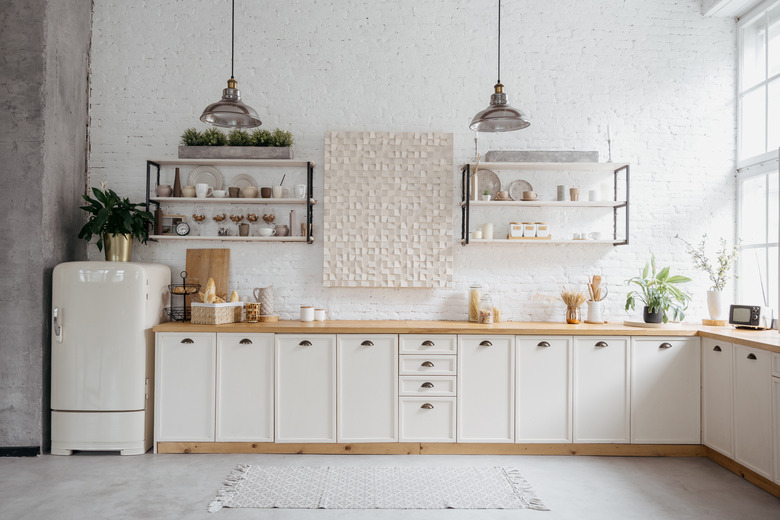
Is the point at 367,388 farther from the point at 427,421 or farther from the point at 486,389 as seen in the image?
the point at 486,389

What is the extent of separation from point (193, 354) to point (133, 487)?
1066 millimetres

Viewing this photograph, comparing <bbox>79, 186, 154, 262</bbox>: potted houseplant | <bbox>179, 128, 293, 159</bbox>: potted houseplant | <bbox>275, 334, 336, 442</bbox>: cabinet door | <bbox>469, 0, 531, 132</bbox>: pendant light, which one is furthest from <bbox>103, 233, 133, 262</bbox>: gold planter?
<bbox>469, 0, 531, 132</bbox>: pendant light

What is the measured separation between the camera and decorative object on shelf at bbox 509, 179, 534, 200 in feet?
16.6

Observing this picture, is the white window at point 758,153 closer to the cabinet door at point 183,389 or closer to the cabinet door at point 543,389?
the cabinet door at point 543,389

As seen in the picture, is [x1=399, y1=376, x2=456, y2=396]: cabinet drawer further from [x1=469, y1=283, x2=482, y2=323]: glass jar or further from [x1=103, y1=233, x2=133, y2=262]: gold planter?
[x1=103, y1=233, x2=133, y2=262]: gold planter

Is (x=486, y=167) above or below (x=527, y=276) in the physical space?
above

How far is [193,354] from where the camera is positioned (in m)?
4.32

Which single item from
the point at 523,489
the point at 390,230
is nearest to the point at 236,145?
the point at 390,230

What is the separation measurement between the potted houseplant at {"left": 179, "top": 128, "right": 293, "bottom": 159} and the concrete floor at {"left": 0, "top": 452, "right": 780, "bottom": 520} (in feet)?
8.56

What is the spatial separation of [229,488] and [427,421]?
1579mm

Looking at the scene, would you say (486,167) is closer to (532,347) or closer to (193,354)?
(532,347)

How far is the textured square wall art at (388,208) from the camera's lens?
497 cm

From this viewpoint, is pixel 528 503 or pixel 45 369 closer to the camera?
pixel 528 503

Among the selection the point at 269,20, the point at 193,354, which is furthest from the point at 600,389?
the point at 269,20
